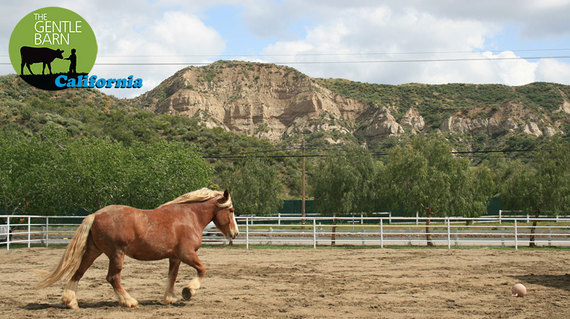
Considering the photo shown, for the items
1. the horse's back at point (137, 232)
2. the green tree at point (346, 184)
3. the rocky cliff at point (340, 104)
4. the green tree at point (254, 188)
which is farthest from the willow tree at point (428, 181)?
the rocky cliff at point (340, 104)

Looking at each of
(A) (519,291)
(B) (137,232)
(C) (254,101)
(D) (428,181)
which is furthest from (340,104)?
(B) (137,232)

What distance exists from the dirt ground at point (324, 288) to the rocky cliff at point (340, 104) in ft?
243

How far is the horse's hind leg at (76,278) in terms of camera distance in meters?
6.52

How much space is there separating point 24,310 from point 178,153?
1619 cm

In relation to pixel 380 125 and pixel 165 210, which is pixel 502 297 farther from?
pixel 380 125

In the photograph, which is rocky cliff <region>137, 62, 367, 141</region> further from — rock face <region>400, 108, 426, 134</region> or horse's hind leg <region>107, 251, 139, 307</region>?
horse's hind leg <region>107, 251, 139, 307</region>

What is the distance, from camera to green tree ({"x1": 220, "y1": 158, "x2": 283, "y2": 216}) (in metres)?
30.8

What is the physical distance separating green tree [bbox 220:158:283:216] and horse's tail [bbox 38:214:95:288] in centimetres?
2415

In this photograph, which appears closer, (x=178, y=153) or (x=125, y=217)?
(x=125, y=217)

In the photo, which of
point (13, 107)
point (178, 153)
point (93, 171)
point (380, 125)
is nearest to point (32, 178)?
point (93, 171)

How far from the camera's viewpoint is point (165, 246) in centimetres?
671

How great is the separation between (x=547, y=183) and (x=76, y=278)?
71.4 feet

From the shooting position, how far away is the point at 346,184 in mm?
23719

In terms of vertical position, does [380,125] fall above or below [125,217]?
above
